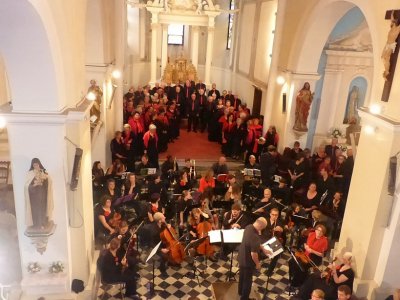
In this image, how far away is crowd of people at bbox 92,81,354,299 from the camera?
7.52 metres

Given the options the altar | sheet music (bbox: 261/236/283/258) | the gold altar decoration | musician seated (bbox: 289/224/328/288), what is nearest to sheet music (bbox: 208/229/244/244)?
sheet music (bbox: 261/236/283/258)

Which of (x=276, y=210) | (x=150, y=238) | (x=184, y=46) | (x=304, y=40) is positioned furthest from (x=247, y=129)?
(x=184, y=46)

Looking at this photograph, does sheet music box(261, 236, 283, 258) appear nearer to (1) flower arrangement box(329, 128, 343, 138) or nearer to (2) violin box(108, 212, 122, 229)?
(2) violin box(108, 212, 122, 229)

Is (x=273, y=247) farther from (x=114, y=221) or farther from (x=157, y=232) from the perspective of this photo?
(x=114, y=221)

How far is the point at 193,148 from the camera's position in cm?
1458

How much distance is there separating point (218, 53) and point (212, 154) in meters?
9.95

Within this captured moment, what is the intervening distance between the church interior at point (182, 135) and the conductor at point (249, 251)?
17.1 inches

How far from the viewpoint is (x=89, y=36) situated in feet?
34.4

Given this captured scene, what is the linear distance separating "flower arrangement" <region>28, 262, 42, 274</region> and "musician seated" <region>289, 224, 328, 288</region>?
442 cm

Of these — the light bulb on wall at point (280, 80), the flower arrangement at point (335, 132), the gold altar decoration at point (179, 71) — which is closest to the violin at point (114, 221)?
the light bulb on wall at point (280, 80)

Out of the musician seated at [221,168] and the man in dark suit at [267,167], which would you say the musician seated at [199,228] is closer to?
the musician seated at [221,168]

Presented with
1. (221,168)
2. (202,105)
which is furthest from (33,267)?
(202,105)

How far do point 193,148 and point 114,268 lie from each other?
25.8 feet

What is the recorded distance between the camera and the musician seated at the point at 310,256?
758 centimetres
